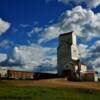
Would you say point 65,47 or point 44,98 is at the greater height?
point 65,47

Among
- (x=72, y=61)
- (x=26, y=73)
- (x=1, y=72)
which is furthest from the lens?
(x=72, y=61)

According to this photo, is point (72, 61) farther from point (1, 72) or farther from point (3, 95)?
point (3, 95)

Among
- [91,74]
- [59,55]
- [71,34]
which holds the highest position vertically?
[71,34]

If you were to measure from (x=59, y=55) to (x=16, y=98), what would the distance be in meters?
45.9

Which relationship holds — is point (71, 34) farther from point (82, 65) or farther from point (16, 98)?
point (16, 98)

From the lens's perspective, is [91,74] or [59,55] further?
[59,55]

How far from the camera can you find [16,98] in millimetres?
28047

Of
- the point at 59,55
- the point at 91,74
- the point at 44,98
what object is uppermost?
the point at 59,55

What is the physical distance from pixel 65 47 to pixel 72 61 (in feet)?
13.0

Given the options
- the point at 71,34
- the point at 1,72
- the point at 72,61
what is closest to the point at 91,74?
the point at 72,61

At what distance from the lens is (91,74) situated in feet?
224

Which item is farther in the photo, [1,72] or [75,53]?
[75,53]

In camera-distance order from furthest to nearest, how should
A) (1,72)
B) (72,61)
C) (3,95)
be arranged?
(72,61) < (1,72) < (3,95)

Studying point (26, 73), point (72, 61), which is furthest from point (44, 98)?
point (72, 61)
